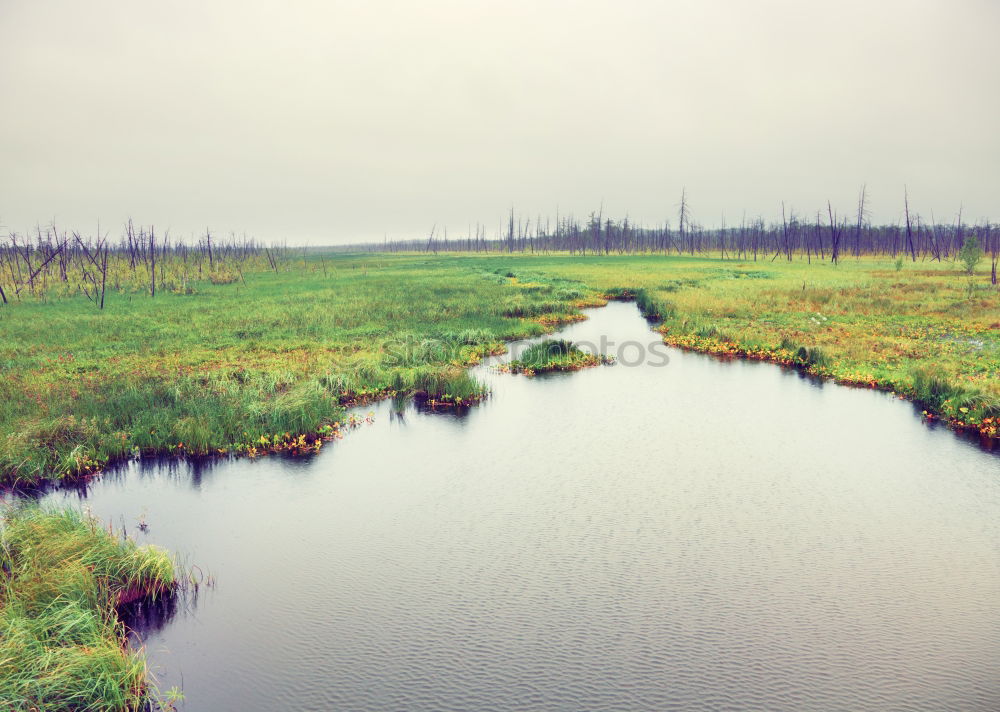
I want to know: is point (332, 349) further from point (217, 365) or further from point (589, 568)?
point (589, 568)

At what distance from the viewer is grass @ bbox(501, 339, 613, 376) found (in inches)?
923

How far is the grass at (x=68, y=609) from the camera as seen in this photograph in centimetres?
612

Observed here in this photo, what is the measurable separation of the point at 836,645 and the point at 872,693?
827mm

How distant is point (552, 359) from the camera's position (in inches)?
939

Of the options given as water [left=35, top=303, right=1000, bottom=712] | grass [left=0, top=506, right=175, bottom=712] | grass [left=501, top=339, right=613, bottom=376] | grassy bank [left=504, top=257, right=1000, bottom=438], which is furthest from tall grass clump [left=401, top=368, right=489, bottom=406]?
grassy bank [left=504, top=257, right=1000, bottom=438]

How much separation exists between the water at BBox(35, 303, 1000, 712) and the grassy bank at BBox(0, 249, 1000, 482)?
6.14ft

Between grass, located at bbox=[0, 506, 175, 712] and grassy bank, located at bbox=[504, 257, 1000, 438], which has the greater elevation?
grassy bank, located at bbox=[504, 257, 1000, 438]

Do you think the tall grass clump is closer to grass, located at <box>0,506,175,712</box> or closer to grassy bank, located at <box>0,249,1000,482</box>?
grassy bank, located at <box>0,249,1000,482</box>

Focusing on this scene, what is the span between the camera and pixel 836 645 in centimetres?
743

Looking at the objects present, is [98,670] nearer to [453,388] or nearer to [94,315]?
[453,388]

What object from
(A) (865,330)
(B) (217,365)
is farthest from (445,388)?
(A) (865,330)

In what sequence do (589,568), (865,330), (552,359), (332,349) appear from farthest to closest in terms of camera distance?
(865,330) → (332,349) → (552,359) → (589,568)

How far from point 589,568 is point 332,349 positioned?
732 inches

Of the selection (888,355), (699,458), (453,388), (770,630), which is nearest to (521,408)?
(453,388)
